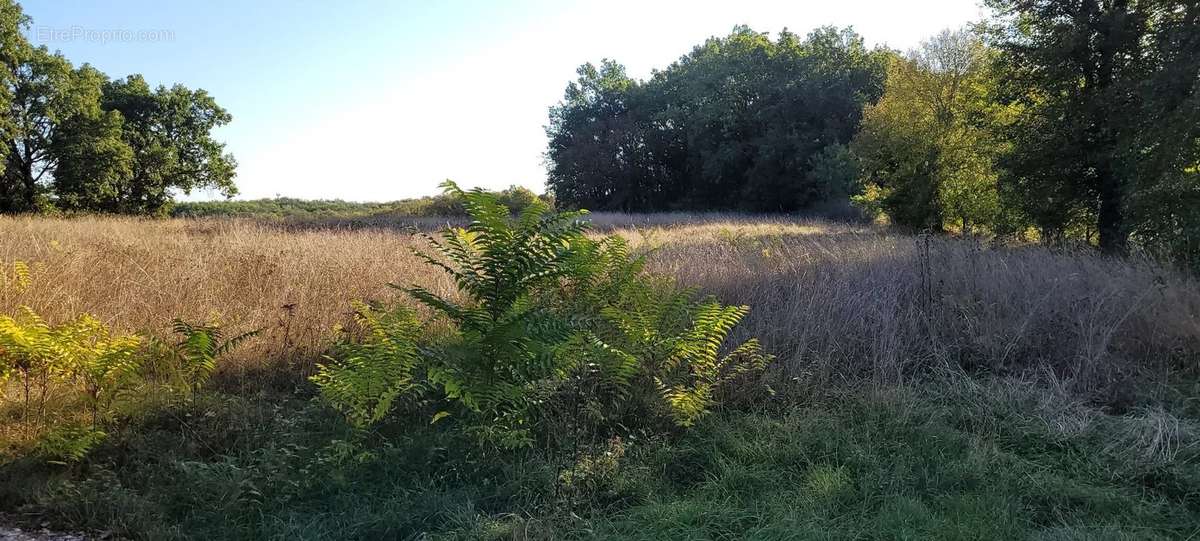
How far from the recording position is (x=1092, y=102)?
44.4 ft

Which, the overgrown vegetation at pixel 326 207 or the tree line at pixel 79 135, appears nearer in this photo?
the tree line at pixel 79 135

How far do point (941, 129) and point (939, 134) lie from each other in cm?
17

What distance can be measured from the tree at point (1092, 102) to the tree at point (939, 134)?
17.1 feet

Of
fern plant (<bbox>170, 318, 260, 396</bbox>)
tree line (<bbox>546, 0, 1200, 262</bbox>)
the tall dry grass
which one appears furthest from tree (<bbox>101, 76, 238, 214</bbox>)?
fern plant (<bbox>170, 318, 260, 396</bbox>)

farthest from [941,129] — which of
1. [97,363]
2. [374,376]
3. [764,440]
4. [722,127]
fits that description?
[97,363]

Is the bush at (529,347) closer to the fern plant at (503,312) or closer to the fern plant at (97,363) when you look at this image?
the fern plant at (503,312)

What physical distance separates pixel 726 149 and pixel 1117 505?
38.8m

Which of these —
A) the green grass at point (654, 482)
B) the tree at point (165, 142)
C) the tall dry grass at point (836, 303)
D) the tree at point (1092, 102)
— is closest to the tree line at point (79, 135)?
the tree at point (165, 142)

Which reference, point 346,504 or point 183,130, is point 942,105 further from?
point 183,130

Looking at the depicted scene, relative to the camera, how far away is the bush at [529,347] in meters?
3.48

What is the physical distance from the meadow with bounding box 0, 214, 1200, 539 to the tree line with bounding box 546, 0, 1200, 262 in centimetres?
589

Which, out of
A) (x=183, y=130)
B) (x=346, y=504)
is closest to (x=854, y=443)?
(x=346, y=504)

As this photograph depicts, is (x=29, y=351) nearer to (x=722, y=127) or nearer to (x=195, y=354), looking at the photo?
(x=195, y=354)

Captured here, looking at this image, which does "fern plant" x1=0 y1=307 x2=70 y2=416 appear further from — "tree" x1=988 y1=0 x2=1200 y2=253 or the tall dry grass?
"tree" x1=988 y1=0 x2=1200 y2=253
